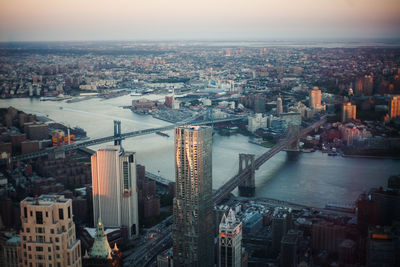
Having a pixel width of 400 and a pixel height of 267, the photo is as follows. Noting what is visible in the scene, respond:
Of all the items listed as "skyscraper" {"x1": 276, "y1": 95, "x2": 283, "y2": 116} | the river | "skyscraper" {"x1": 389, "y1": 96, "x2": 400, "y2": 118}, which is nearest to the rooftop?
the river

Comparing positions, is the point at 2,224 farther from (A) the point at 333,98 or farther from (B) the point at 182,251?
(A) the point at 333,98

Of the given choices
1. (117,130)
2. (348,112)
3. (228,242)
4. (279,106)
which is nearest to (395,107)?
(348,112)

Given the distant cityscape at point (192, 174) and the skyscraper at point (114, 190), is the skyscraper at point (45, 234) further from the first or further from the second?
the skyscraper at point (114, 190)

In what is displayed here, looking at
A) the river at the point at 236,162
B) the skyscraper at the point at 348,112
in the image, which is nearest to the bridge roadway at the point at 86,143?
the river at the point at 236,162

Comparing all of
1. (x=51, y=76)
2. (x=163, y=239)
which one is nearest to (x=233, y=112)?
(x=51, y=76)

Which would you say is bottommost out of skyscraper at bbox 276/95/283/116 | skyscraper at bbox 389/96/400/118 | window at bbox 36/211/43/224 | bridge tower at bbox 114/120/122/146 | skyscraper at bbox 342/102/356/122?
bridge tower at bbox 114/120/122/146

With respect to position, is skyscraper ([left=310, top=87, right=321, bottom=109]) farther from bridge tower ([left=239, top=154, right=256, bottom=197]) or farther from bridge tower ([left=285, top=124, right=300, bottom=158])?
bridge tower ([left=239, top=154, right=256, bottom=197])
